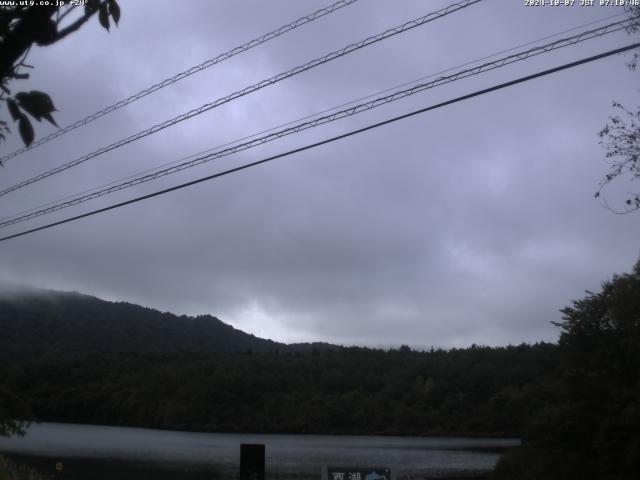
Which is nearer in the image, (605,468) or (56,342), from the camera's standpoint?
(605,468)

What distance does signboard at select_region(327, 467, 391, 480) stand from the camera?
969 centimetres

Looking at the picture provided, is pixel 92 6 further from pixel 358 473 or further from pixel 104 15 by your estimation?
pixel 358 473

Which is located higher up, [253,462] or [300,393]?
[300,393]

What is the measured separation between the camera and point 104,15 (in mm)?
4105

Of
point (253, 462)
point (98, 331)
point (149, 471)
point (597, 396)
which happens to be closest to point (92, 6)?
point (253, 462)

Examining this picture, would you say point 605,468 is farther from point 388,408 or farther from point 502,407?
point 388,408

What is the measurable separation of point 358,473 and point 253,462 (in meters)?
1.49

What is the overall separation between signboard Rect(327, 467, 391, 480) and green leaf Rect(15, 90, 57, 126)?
7089 mm

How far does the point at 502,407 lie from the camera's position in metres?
84.6

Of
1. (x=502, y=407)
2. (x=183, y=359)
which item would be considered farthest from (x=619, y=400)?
(x=183, y=359)

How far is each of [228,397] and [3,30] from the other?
119 meters

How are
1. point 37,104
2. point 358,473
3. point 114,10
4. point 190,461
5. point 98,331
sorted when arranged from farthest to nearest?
1. point 98,331
2. point 190,461
3. point 358,473
4. point 114,10
5. point 37,104

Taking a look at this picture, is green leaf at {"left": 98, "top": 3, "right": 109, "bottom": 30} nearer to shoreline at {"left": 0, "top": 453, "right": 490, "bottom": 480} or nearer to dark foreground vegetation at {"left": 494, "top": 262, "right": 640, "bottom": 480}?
dark foreground vegetation at {"left": 494, "top": 262, "right": 640, "bottom": 480}

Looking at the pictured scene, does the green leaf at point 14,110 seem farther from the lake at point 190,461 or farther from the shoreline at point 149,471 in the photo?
the shoreline at point 149,471
